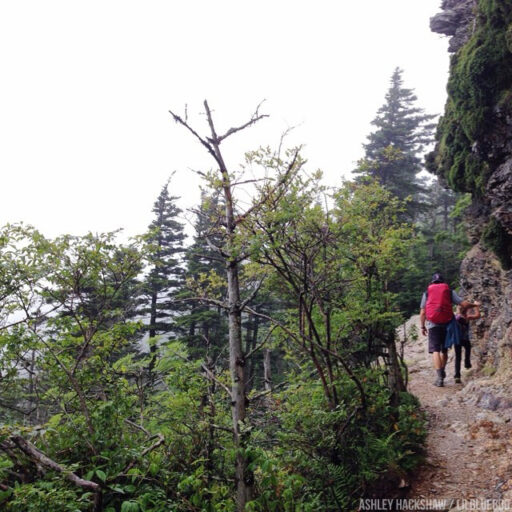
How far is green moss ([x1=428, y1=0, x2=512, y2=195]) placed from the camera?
317 inches

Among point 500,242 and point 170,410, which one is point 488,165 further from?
point 170,410

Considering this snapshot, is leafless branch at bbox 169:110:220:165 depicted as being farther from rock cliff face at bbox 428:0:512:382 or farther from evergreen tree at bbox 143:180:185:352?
evergreen tree at bbox 143:180:185:352

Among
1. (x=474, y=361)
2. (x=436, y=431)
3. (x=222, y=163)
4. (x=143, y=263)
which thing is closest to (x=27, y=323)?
(x=143, y=263)

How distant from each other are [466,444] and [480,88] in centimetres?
773

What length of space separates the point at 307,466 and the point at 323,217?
3406 millimetres

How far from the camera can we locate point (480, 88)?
838 cm

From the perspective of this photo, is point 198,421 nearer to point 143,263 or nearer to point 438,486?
point 143,263

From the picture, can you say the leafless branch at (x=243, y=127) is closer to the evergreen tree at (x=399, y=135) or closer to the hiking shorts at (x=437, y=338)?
the hiking shorts at (x=437, y=338)

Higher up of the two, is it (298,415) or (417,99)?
(417,99)

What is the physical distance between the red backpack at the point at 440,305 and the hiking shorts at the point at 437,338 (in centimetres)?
16

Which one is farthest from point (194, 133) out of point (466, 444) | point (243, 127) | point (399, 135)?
point (399, 135)

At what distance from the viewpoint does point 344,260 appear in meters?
6.24

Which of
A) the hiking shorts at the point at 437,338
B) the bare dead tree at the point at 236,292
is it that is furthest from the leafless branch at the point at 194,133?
the hiking shorts at the point at 437,338

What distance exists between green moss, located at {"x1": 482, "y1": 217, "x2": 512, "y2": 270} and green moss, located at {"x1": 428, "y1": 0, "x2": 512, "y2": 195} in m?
1.08
